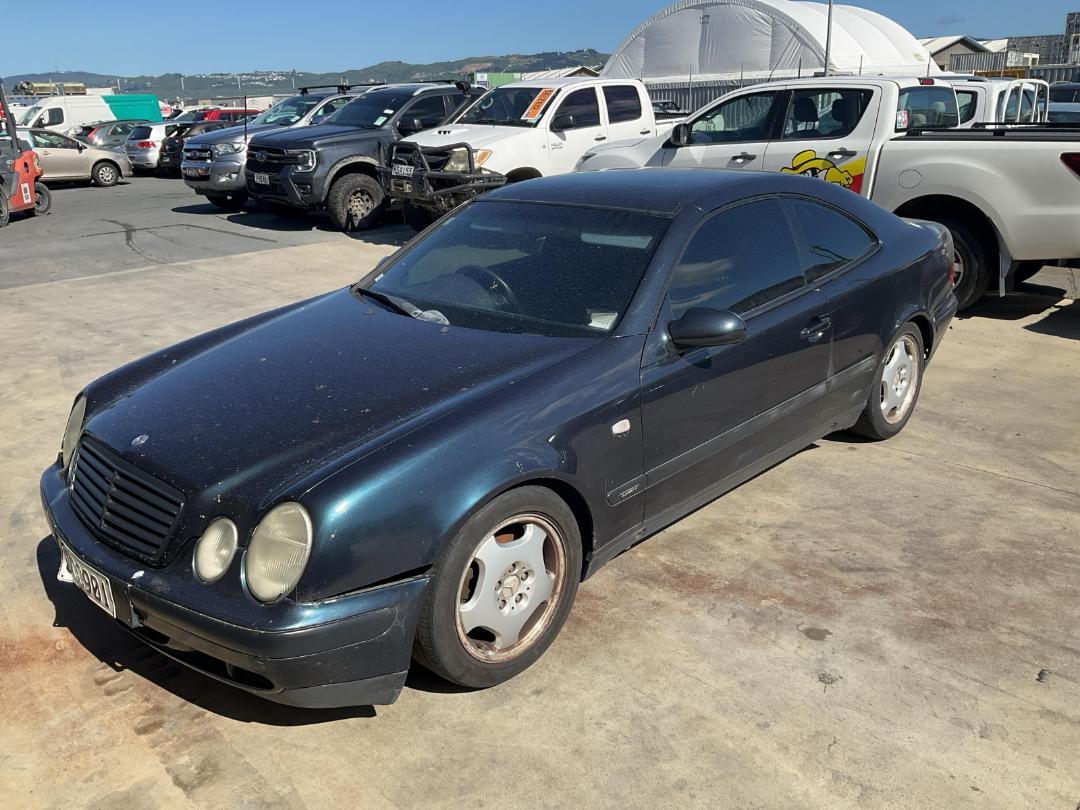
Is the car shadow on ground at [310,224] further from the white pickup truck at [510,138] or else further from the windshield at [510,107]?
the windshield at [510,107]

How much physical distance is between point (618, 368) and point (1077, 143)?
17.8ft

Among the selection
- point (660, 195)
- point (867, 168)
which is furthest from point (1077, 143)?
point (660, 195)

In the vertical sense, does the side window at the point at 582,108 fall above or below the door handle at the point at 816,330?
above

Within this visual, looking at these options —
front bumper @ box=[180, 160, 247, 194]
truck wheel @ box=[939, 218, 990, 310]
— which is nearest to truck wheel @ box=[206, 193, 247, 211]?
front bumper @ box=[180, 160, 247, 194]

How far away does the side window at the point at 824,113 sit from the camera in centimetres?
870

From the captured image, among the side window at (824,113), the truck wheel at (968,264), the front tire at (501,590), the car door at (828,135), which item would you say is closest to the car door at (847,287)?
the front tire at (501,590)

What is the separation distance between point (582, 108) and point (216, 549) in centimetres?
1066

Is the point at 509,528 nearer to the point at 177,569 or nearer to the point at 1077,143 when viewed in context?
the point at 177,569

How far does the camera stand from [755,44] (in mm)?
36406

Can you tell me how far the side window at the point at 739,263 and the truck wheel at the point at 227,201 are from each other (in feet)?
41.6

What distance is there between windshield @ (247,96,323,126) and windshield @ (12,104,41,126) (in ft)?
66.2

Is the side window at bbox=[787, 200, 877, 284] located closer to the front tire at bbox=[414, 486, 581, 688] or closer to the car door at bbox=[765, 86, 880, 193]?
the front tire at bbox=[414, 486, 581, 688]

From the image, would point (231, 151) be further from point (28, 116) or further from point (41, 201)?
point (28, 116)

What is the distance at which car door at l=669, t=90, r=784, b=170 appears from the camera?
915cm
